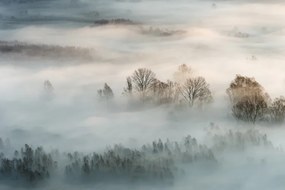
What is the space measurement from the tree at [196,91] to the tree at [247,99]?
0.73 m

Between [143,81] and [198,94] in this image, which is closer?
[198,94]

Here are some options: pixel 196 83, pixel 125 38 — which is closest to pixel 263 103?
pixel 196 83

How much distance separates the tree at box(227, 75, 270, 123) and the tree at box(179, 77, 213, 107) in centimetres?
73

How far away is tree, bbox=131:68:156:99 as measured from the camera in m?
21.3

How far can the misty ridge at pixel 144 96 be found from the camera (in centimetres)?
1931

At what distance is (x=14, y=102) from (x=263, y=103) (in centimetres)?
779

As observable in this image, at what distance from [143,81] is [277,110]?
Result: 428 centimetres

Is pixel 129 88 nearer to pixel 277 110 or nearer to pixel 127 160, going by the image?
pixel 127 160

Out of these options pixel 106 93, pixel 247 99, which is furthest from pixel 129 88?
pixel 247 99

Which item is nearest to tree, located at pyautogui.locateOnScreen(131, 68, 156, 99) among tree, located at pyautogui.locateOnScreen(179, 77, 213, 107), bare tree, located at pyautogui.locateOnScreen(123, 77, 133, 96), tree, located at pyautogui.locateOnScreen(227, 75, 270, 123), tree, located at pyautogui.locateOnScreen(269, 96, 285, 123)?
bare tree, located at pyautogui.locateOnScreen(123, 77, 133, 96)

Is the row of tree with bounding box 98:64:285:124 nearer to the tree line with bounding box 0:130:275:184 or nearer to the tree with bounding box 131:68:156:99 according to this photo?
the tree with bounding box 131:68:156:99

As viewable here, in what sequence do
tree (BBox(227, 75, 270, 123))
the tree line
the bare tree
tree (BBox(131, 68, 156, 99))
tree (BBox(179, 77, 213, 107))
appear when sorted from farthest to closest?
the bare tree < tree (BBox(131, 68, 156, 99)) < tree (BBox(179, 77, 213, 107)) < tree (BBox(227, 75, 270, 123)) < the tree line

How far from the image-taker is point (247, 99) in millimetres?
20953

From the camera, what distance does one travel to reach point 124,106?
21.2 meters
